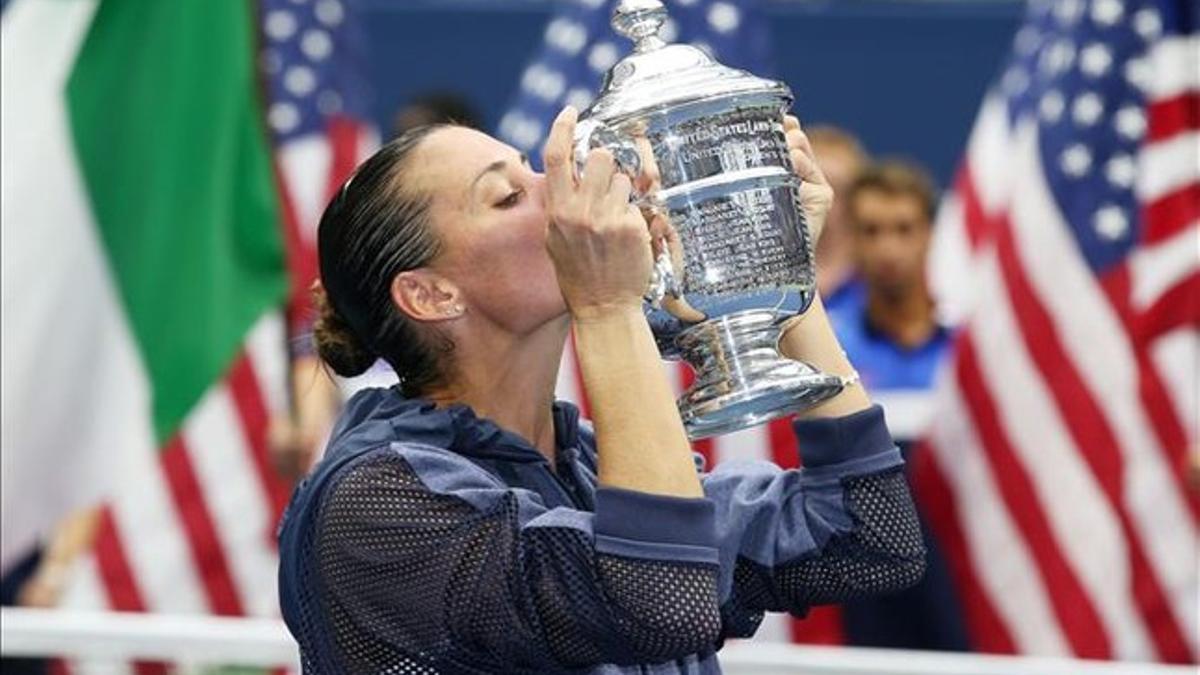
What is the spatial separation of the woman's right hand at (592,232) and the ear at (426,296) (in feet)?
0.60

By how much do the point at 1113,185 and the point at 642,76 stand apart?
337 cm

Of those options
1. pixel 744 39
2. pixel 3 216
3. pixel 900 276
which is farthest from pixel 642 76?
pixel 900 276

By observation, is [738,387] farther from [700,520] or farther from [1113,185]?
[1113,185]

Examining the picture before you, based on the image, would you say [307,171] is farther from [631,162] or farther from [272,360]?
[631,162]

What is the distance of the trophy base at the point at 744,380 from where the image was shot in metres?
3.10

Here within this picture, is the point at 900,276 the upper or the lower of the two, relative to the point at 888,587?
lower

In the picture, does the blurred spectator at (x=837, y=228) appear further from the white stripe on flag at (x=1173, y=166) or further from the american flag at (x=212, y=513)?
the american flag at (x=212, y=513)

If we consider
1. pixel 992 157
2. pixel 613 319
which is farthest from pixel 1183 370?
pixel 613 319

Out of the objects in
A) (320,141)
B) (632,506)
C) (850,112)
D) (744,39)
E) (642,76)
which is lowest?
(850,112)

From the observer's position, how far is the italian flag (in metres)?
5.65

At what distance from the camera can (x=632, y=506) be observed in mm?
2859

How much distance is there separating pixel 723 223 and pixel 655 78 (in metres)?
0.17

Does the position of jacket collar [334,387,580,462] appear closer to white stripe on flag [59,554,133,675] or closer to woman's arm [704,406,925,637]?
woman's arm [704,406,925,637]

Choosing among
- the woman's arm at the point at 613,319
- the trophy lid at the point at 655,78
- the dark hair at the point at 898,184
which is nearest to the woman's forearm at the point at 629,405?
the woman's arm at the point at 613,319
